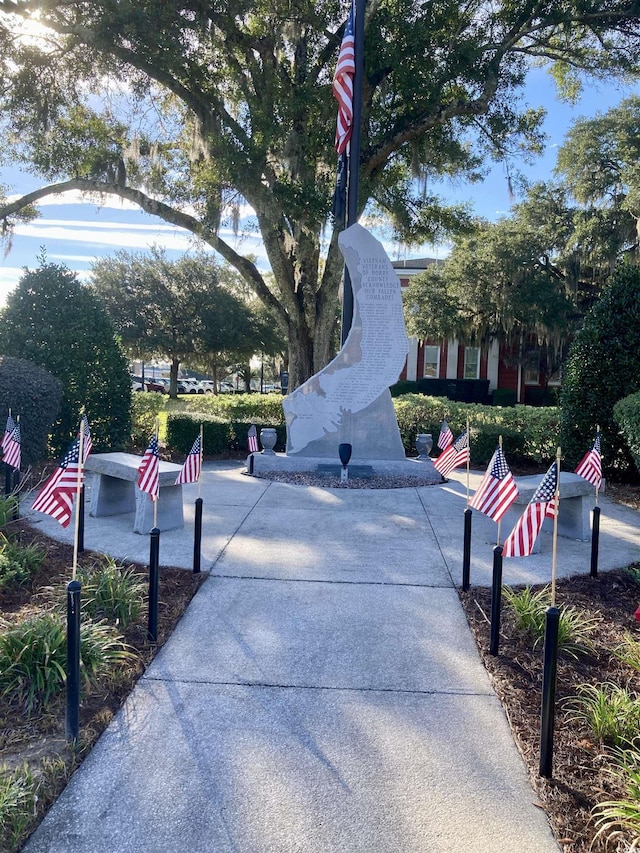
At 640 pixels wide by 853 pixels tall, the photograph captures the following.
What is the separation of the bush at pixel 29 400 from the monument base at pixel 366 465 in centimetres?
341

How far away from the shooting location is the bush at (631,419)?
27.4 feet

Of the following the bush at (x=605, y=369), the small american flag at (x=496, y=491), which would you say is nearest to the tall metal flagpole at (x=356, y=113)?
the bush at (x=605, y=369)

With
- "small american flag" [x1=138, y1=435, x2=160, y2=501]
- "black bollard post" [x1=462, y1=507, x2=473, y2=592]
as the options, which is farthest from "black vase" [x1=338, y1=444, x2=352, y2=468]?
"black bollard post" [x1=462, y1=507, x2=473, y2=592]

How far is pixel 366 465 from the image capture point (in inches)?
420

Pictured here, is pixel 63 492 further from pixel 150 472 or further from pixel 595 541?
pixel 595 541

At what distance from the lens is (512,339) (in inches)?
1222

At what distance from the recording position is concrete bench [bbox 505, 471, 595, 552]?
6.83 metres

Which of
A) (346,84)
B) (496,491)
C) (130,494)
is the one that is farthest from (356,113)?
(496,491)

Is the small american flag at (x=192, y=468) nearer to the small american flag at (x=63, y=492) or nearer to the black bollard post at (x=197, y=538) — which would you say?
the black bollard post at (x=197, y=538)

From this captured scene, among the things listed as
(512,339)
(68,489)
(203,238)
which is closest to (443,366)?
(512,339)

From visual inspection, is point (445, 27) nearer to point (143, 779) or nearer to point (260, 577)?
point (260, 577)

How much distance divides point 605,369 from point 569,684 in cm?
720

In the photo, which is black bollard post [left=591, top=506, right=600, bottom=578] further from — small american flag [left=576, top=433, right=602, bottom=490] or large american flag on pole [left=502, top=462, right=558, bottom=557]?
large american flag on pole [left=502, top=462, right=558, bottom=557]

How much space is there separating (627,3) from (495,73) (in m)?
3.15
